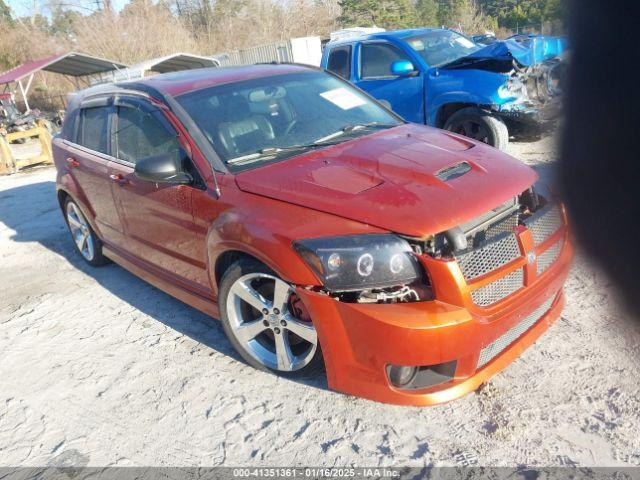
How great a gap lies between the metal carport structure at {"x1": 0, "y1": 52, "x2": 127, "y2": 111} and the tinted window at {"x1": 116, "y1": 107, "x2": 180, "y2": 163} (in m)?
19.1

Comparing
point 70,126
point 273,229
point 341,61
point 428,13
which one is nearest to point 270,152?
point 273,229

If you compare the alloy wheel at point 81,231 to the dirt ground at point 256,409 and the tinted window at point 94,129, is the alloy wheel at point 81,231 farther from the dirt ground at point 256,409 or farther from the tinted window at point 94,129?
the dirt ground at point 256,409

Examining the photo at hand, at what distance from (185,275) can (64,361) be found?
3.32ft

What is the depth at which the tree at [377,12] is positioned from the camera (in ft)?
125

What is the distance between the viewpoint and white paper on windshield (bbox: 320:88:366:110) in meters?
3.95

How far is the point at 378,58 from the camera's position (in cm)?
736

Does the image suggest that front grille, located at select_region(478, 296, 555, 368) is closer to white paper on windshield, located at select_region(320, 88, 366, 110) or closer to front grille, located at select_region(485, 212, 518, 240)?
front grille, located at select_region(485, 212, 518, 240)

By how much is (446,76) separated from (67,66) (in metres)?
21.3

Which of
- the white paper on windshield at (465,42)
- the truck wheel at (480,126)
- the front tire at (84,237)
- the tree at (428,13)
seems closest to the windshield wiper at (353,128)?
the front tire at (84,237)

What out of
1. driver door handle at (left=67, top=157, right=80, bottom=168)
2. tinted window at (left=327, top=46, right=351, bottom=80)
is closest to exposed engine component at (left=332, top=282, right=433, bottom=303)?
driver door handle at (left=67, top=157, right=80, bottom=168)

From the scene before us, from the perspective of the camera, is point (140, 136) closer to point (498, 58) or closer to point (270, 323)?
point (270, 323)

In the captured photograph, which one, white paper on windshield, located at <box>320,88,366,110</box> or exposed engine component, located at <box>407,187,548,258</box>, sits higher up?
white paper on windshield, located at <box>320,88,366,110</box>

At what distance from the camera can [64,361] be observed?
3.58m

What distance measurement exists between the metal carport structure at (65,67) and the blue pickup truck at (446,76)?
16873mm
